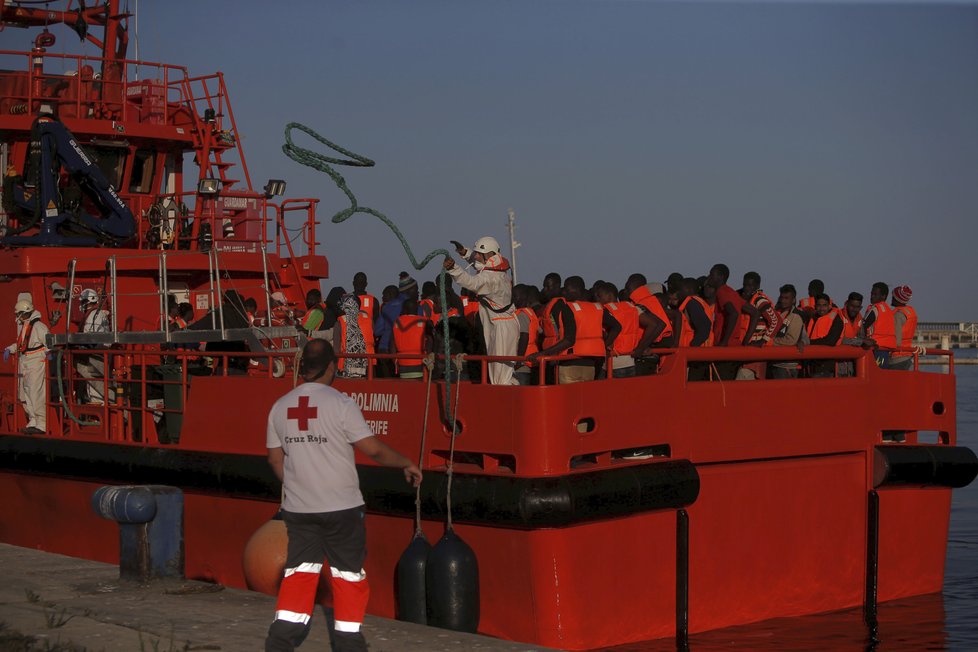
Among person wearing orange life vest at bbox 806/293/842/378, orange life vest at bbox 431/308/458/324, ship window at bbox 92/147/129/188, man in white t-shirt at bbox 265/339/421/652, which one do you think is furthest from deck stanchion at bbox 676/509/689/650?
ship window at bbox 92/147/129/188

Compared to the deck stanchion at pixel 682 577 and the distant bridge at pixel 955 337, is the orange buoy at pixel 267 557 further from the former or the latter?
the distant bridge at pixel 955 337

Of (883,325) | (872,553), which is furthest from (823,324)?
(872,553)

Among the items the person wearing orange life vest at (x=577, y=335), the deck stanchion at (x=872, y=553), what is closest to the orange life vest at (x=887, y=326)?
the deck stanchion at (x=872, y=553)

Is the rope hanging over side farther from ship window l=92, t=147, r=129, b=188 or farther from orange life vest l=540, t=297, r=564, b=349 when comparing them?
ship window l=92, t=147, r=129, b=188

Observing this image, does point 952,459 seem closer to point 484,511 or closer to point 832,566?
point 832,566

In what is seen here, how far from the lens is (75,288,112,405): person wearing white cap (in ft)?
38.8

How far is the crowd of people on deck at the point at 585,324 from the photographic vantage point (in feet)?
30.0

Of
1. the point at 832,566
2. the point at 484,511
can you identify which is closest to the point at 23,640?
the point at 484,511

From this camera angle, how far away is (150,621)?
297 inches

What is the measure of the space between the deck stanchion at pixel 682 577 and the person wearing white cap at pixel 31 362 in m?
6.17

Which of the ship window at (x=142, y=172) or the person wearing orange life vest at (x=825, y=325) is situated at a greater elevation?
the ship window at (x=142, y=172)

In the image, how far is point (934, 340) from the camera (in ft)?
381

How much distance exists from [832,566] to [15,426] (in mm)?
7637

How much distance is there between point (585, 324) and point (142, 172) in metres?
6.98
